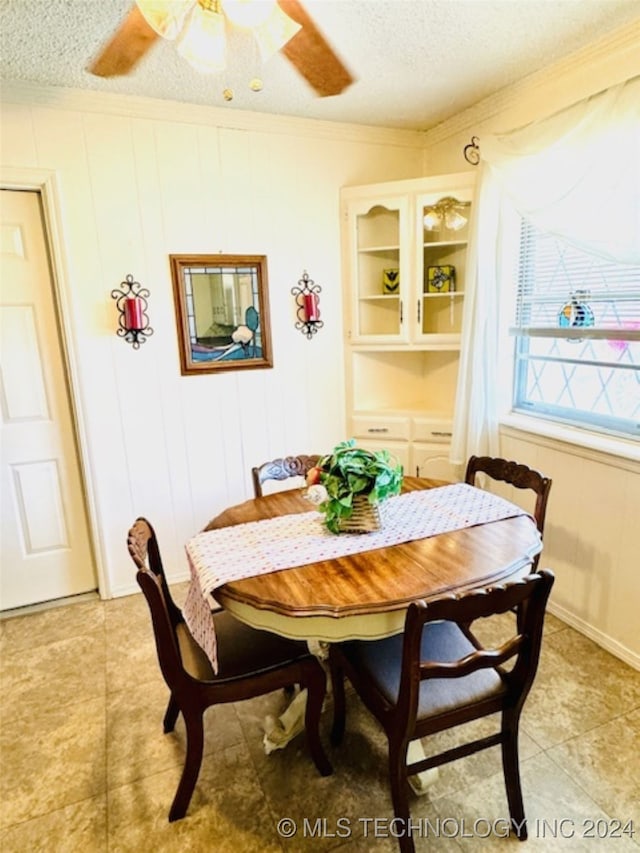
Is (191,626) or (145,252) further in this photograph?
(145,252)

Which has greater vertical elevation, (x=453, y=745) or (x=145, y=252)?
(x=145, y=252)

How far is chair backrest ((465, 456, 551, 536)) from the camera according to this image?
195 cm

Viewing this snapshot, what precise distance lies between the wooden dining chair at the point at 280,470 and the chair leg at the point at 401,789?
119 centimetres

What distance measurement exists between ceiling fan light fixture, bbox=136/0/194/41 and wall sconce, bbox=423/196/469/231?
188 cm

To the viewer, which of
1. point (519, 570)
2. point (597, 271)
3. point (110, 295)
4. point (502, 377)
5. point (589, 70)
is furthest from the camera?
point (502, 377)

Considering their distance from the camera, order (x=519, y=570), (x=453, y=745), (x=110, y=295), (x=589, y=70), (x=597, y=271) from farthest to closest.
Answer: (x=110, y=295) < (x=597, y=271) < (x=589, y=70) < (x=453, y=745) < (x=519, y=570)

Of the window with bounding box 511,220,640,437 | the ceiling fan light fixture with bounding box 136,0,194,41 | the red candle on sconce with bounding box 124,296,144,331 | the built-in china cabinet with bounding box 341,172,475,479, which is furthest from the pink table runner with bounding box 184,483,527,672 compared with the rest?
the ceiling fan light fixture with bounding box 136,0,194,41

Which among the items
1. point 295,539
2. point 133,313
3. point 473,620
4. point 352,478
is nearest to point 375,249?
point 133,313

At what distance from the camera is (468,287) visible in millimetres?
2682

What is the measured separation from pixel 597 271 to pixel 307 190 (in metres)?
1.65

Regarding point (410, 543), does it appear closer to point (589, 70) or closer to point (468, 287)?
point (468, 287)

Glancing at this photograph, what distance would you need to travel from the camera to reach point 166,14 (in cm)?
123

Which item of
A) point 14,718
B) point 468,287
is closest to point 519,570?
point 468,287

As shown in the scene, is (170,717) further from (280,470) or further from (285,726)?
(280,470)
